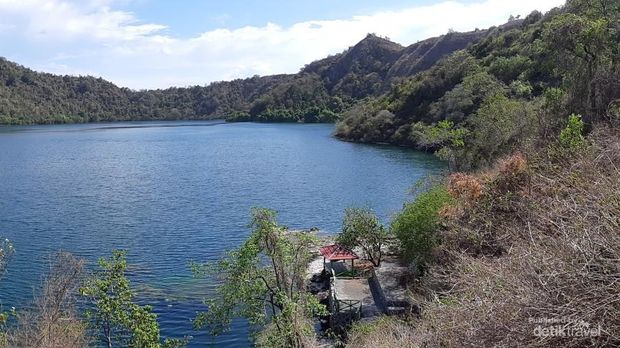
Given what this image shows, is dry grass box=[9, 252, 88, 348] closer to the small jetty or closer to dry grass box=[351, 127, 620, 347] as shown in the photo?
dry grass box=[351, 127, 620, 347]

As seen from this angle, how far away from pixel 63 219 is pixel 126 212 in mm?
5803

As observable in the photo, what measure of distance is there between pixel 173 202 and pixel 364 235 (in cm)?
3044

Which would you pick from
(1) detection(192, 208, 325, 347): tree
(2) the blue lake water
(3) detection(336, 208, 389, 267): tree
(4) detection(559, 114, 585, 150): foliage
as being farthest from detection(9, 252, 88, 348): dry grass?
(4) detection(559, 114, 585, 150): foliage

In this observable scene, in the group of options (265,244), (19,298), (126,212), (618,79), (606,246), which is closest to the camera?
(606,246)

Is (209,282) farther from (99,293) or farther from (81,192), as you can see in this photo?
(81,192)

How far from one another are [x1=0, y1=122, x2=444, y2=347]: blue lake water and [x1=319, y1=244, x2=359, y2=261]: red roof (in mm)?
7980

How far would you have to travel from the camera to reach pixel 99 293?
58.8ft

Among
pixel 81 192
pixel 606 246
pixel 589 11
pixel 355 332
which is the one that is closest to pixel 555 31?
pixel 589 11

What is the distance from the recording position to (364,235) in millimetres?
33688

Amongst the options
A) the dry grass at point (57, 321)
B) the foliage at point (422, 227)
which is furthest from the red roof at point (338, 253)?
the dry grass at point (57, 321)

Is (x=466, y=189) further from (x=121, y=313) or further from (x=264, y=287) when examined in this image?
(x=121, y=313)

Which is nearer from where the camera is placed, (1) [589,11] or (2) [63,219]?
(1) [589,11]

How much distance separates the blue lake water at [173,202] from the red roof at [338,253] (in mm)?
7980

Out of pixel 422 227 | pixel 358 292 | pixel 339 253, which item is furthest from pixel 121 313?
pixel 339 253
